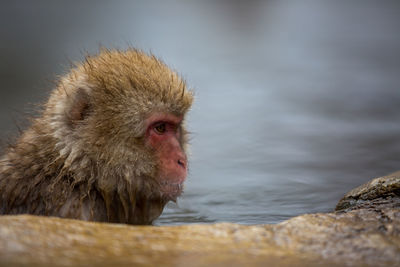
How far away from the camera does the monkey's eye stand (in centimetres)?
416

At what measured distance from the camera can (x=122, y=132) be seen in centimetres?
404

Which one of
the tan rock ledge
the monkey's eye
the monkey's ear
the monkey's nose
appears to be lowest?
the tan rock ledge

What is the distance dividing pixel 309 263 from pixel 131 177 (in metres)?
1.66

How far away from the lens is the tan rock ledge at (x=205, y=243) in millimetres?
2549

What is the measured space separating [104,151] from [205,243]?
134 centimetres

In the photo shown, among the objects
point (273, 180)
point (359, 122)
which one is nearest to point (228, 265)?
point (273, 180)

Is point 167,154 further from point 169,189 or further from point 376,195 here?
point 376,195

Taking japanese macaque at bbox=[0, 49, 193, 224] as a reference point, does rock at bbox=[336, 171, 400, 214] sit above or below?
below

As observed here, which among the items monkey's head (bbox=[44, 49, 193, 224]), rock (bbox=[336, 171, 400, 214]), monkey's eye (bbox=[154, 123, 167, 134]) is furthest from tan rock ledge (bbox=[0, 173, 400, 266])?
monkey's eye (bbox=[154, 123, 167, 134])

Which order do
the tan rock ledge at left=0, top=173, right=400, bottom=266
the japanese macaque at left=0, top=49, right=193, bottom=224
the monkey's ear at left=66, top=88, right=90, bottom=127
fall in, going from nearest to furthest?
the tan rock ledge at left=0, top=173, right=400, bottom=266
the japanese macaque at left=0, top=49, right=193, bottom=224
the monkey's ear at left=66, top=88, right=90, bottom=127

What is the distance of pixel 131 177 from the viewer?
13.2 feet

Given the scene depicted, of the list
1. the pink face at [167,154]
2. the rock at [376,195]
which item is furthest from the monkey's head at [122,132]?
the rock at [376,195]

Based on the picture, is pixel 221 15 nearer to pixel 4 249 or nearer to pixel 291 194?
pixel 291 194

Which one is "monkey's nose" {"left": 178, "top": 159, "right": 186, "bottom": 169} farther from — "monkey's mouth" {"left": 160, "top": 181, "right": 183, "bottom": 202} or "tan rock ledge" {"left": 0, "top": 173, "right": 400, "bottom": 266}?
"tan rock ledge" {"left": 0, "top": 173, "right": 400, "bottom": 266}
